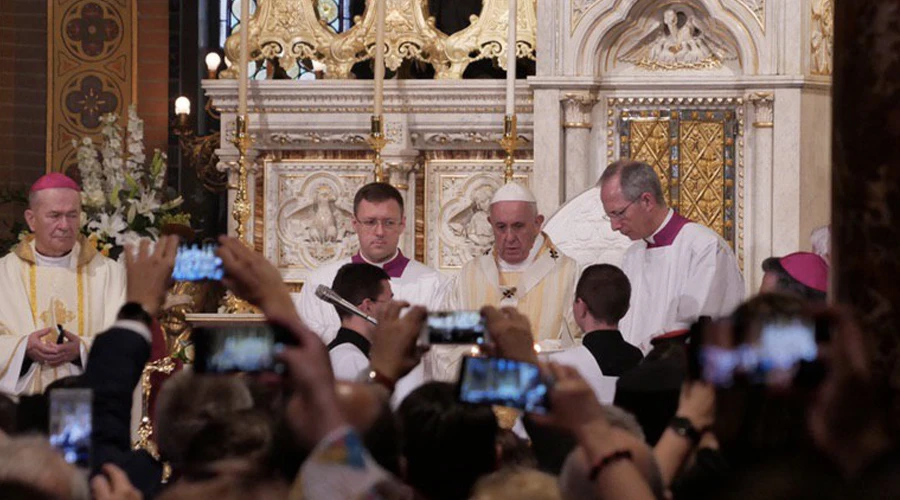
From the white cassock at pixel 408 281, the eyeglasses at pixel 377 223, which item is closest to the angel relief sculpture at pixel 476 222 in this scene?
the white cassock at pixel 408 281

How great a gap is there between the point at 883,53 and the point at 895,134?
0.45 ft

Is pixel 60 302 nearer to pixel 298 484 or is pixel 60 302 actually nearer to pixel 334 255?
pixel 334 255

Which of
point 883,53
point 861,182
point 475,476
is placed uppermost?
point 883,53

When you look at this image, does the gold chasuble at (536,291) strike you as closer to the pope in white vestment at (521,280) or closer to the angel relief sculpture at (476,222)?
the pope in white vestment at (521,280)

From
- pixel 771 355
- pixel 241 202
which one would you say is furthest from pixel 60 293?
pixel 771 355

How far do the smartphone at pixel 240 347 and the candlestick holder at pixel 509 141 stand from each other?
18.2 feet

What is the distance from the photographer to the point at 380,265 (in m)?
7.23

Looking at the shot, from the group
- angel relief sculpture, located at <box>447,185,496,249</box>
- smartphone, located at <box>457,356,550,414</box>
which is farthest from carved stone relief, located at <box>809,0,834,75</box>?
smartphone, located at <box>457,356,550,414</box>

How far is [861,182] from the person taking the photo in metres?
2.75

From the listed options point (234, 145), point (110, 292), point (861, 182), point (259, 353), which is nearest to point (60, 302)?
point (110, 292)

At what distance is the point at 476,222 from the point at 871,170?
6358 millimetres

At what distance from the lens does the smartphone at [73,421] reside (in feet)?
9.57

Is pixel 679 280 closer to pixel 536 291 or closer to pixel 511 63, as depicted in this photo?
pixel 536 291

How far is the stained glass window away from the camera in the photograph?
10.9 m
